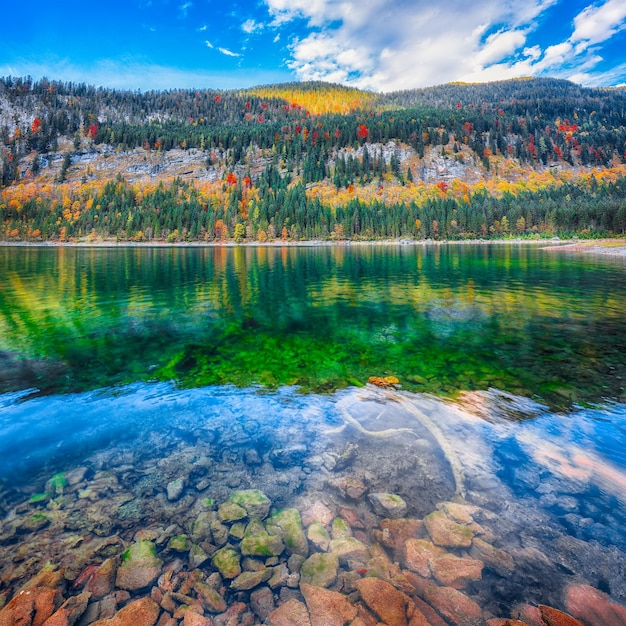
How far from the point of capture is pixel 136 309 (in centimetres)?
2456

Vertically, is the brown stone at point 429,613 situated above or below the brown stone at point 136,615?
below

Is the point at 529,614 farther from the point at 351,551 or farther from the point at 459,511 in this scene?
the point at 351,551

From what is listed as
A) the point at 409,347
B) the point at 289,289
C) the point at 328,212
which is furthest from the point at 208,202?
the point at 409,347

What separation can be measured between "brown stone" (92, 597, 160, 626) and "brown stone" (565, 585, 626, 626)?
17.7ft

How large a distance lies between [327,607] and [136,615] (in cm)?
246

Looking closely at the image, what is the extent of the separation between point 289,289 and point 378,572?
29.9 m

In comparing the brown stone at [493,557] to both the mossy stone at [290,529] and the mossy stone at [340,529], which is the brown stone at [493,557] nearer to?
the mossy stone at [340,529]

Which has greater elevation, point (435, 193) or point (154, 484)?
point (435, 193)

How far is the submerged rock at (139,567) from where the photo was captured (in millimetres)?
4969

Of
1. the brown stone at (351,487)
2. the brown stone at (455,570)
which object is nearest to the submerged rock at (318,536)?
the brown stone at (351,487)

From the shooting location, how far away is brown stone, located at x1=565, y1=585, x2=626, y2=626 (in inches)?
171

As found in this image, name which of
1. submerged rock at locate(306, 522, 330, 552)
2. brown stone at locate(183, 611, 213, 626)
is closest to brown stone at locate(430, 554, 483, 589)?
submerged rock at locate(306, 522, 330, 552)

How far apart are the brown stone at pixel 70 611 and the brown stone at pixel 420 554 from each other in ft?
14.7

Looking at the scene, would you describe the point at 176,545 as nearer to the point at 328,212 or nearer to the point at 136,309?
the point at 136,309
